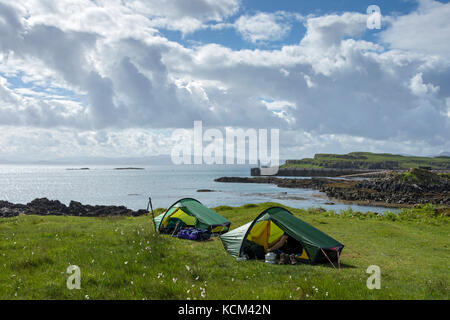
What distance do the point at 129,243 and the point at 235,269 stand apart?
5.58 meters

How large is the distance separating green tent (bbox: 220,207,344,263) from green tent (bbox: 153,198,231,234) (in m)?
5.75

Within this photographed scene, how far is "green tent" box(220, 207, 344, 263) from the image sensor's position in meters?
14.2

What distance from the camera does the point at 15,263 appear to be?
1053 centimetres

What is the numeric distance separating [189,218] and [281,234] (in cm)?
829

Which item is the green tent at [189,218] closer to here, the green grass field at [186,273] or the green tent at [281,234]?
the green grass field at [186,273]

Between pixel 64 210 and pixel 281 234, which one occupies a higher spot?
pixel 281 234

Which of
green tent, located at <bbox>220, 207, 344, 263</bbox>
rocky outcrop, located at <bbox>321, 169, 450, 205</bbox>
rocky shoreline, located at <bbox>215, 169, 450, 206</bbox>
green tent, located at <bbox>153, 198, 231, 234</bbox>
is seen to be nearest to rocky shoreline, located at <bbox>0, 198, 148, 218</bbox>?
green tent, located at <bbox>153, 198, 231, 234</bbox>

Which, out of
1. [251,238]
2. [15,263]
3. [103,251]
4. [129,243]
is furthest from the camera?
[251,238]

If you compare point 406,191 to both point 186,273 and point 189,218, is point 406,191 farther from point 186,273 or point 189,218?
point 186,273

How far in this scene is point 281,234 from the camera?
1593 cm

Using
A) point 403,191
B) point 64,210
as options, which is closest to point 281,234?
point 64,210

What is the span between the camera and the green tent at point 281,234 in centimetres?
1417
